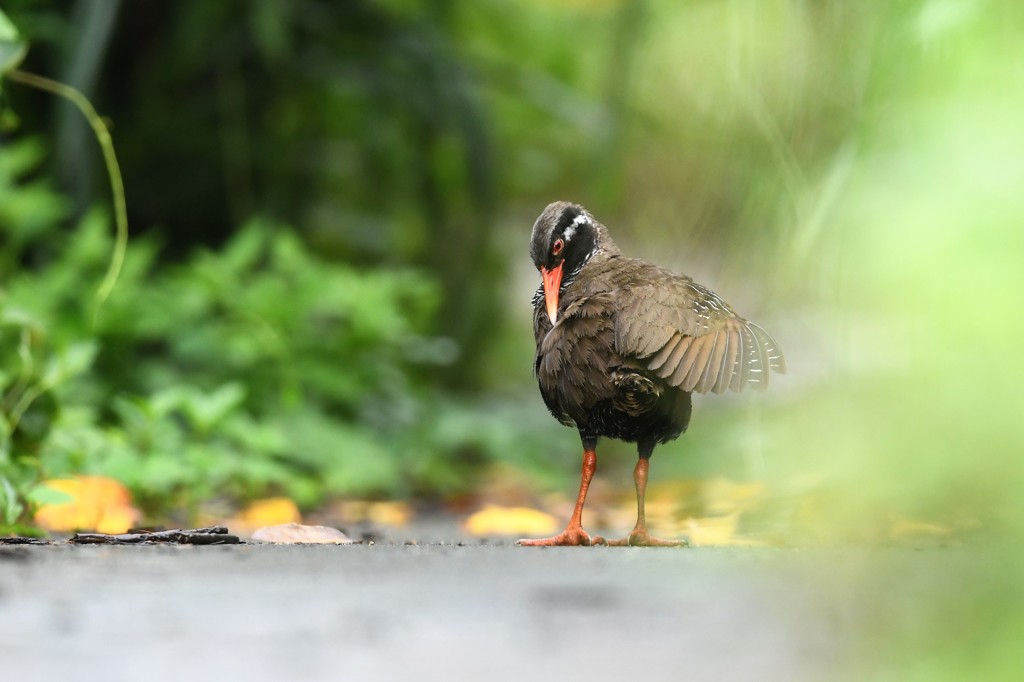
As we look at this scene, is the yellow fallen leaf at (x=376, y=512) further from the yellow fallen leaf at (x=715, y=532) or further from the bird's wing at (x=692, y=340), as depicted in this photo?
the bird's wing at (x=692, y=340)

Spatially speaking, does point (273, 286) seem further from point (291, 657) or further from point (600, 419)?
point (291, 657)

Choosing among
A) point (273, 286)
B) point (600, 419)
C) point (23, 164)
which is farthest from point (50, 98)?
point (600, 419)

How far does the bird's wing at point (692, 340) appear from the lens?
6.01 ft

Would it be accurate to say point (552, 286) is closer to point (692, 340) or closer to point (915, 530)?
point (692, 340)

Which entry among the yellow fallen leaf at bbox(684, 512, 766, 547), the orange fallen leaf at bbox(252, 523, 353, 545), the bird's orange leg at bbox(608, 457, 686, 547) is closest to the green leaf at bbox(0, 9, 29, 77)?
the orange fallen leaf at bbox(252, 523, 353, 545)

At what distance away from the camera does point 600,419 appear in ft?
6.45

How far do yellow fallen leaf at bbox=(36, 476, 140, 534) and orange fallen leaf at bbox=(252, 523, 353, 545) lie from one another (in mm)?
442

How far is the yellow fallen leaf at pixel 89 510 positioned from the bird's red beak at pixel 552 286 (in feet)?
3.50

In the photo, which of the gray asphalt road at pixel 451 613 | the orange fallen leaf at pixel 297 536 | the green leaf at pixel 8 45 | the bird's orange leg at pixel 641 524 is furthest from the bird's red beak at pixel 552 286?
the green leaf at pixel 8 45

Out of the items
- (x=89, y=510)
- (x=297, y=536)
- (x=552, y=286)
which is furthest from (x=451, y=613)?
(x=89, y=510)

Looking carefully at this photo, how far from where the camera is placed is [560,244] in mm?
2115

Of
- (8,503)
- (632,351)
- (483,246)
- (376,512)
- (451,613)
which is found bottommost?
(451,613)

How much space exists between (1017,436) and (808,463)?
402mm

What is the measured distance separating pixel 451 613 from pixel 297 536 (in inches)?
36.8
